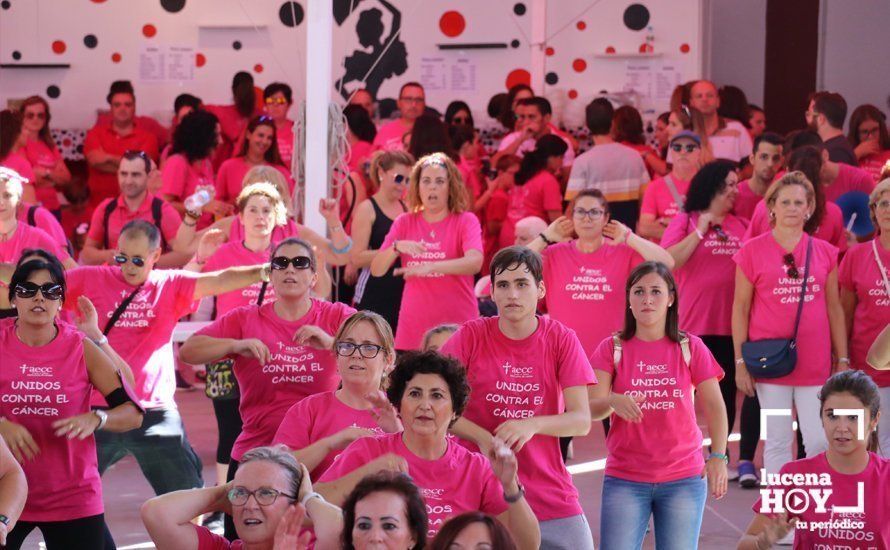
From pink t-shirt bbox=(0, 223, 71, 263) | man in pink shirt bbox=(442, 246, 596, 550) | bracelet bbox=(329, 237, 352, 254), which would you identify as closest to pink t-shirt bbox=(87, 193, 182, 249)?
pink t-shirt bbox=(0, 223, 71, 263)

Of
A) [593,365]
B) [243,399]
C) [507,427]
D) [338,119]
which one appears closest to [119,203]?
[338,119]

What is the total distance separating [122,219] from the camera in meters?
8.20

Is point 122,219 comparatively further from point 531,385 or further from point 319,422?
point 531,385

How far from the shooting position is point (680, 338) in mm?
5379

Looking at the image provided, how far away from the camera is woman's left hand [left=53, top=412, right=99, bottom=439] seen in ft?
15.8

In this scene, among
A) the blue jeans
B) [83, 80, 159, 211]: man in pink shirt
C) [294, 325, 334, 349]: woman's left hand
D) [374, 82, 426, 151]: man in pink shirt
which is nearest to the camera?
the blue jeans

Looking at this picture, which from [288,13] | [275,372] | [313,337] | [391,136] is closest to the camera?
[313,337]

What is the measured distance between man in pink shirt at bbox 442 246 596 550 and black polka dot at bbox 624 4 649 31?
25.4ft

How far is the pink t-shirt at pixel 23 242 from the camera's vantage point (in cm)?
707

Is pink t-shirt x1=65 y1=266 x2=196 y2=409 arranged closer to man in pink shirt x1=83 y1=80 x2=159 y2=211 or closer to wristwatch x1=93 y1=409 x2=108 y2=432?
wristwatch x1=93 y1=409 x2=108 y2=432

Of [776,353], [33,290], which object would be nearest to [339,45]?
[776,353]

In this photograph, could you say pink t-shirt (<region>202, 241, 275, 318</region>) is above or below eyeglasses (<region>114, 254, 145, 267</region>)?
below

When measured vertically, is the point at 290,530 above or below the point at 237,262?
below

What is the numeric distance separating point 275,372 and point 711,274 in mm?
2820
